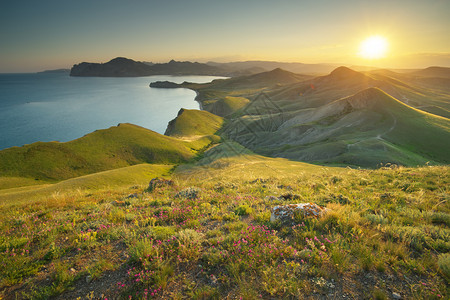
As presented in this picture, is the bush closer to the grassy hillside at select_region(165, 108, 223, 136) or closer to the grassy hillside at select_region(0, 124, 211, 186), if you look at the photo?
the grassy hillside at select_region(0, 124, 211, 186)

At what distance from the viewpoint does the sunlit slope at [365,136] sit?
163ft

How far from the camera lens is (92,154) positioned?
76188mm

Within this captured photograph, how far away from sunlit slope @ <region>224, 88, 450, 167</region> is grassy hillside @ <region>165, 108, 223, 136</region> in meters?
36.2

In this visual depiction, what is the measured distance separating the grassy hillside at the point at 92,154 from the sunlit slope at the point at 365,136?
4294 cm

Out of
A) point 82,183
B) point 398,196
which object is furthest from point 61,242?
point 82,183

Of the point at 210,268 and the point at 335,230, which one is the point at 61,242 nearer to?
the point at 210,268

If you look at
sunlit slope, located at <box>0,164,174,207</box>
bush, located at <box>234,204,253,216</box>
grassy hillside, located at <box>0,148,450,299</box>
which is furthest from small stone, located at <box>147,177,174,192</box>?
sunlit slope, located at <box>0,164,174,207</box>

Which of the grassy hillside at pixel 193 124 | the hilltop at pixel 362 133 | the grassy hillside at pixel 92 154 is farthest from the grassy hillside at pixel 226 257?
the grassy hillside at pixel 193 124

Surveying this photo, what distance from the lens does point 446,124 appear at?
62.7 m

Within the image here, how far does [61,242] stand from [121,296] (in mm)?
3935

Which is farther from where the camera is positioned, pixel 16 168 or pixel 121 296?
pixel 16 168

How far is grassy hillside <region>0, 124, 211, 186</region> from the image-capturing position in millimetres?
62969

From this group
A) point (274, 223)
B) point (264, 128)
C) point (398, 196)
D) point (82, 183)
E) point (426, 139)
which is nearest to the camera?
point (274, 223)

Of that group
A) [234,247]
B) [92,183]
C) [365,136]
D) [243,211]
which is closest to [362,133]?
[365,136]
